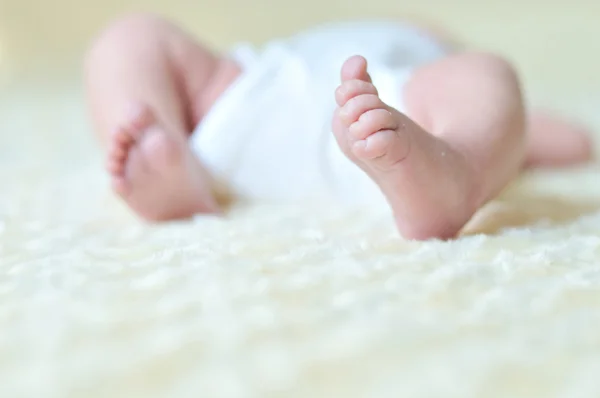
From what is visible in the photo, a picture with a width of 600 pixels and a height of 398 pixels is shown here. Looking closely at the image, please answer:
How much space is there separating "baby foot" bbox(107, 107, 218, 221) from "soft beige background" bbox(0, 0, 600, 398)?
1.0 inches

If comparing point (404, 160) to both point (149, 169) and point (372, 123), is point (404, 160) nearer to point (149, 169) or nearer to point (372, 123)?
point (372, 123)

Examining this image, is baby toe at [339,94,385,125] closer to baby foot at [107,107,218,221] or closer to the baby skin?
the baby skin

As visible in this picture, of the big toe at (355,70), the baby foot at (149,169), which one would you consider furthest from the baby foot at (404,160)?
the baby foot at (149,169)

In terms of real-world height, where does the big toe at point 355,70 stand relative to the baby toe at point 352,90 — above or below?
above

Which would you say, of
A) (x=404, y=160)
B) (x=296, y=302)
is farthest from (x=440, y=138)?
(x=296, y=302)

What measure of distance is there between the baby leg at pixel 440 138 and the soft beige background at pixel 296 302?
1.1 inches

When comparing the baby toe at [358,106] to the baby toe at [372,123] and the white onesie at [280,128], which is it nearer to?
the baby toe at [372,123]

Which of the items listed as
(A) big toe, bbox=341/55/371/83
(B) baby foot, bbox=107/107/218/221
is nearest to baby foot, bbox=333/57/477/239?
(A) big toe, bbox=341/55/371/83

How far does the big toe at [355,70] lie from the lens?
52 centimetres

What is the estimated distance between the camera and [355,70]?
0.52 metres

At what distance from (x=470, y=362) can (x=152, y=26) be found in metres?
0.61

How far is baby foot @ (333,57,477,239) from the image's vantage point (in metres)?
0.50

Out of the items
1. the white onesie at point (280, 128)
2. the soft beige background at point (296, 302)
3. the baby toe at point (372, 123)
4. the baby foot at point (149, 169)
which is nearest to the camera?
the soft beige background at point (296, 302)

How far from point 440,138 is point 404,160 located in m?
0.05
